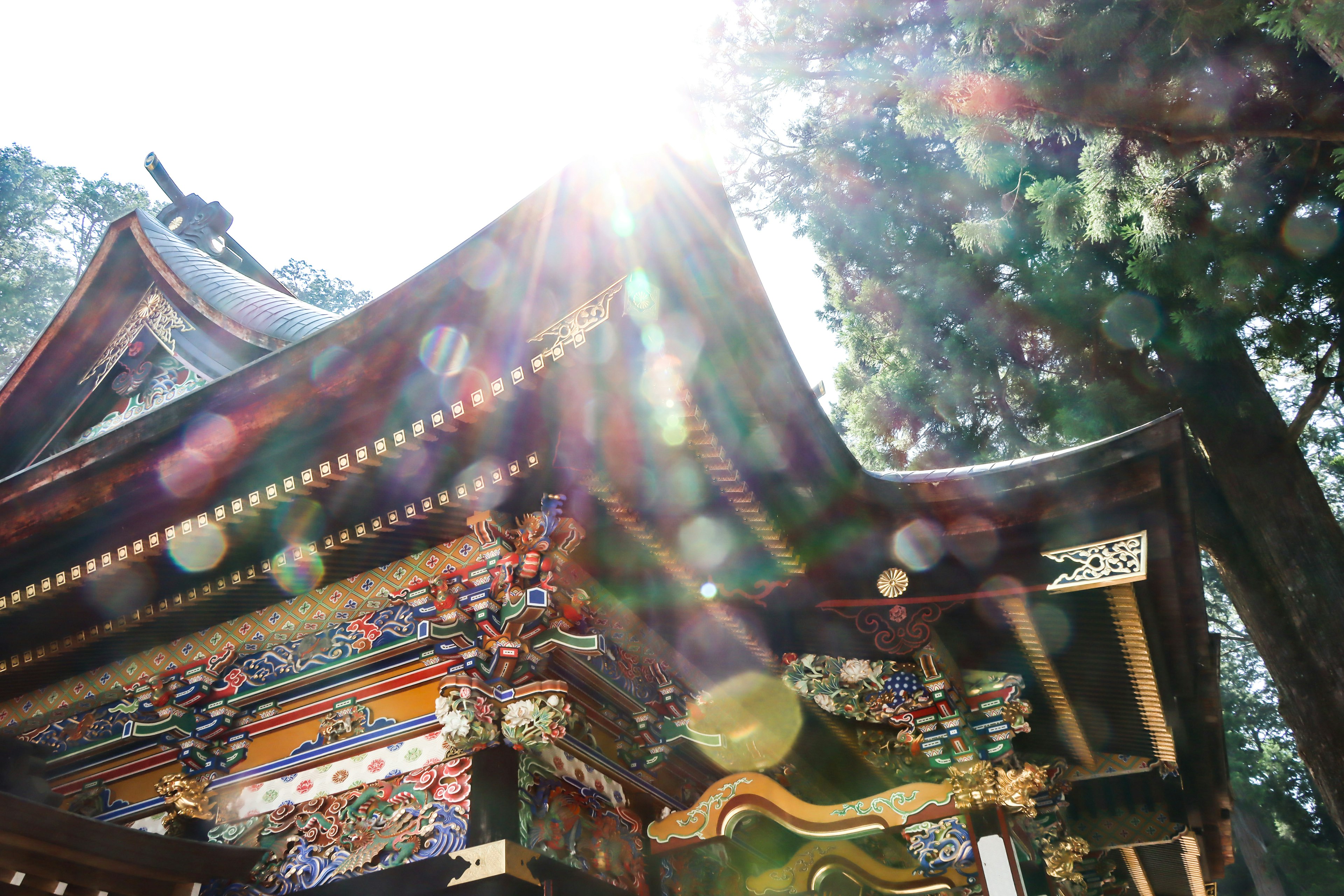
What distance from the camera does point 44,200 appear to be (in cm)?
2109

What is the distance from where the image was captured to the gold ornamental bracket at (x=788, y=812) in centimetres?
416

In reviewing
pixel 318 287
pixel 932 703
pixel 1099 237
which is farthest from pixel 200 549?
pixel 318 287

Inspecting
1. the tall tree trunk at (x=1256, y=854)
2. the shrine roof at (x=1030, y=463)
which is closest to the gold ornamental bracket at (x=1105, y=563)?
the shrine roof at (x=1030, y=463)

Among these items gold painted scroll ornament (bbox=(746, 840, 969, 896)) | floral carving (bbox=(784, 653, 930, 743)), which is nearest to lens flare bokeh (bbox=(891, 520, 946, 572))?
floral carving (bbox=(784, 653, 930, 743))

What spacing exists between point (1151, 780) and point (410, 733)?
16.9ft

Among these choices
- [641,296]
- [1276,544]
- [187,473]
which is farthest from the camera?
[1276,544]

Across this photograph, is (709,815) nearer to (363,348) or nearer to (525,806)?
(525,806)

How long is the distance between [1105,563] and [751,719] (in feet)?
8.48

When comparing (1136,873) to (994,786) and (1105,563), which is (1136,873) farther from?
(1105,563)

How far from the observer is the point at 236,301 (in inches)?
225

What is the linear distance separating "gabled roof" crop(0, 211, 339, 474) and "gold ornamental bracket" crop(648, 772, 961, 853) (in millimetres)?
4192

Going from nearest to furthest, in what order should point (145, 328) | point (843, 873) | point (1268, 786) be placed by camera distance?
point (843, 873), point (145, 328), point (1268, 786)

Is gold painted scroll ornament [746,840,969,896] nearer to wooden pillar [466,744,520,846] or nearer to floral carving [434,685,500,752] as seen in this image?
wooden pillar [466,744,520,846]

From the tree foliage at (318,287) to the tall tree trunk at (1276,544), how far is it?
19214 millimetres
